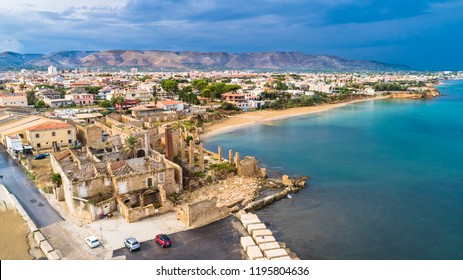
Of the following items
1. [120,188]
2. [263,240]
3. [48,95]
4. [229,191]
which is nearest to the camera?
[263,240]

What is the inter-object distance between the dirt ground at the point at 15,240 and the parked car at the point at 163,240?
18.8ft

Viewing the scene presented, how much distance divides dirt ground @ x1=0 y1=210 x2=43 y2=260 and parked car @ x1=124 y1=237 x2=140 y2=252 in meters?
4.22

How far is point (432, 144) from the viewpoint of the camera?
5009 centimetres

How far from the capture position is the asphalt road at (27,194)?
21672mm

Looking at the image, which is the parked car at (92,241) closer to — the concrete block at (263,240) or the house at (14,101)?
the concrete block at (263,240)

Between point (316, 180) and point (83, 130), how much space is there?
26.8m

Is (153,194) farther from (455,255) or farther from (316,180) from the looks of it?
(455,255)

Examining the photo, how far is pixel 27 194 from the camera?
25.6 m

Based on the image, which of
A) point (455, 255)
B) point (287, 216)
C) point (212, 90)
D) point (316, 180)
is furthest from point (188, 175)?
point (212, 90)

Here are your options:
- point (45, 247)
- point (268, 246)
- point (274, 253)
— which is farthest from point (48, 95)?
point (274, 253)

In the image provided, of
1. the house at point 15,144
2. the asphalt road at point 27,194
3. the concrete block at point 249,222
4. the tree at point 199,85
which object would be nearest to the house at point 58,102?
the house at point 15,144

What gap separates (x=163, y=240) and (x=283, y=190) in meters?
13.6

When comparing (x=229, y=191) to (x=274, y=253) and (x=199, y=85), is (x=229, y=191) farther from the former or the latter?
(x=199, y=85)

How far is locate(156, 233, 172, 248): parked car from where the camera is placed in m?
18.0
